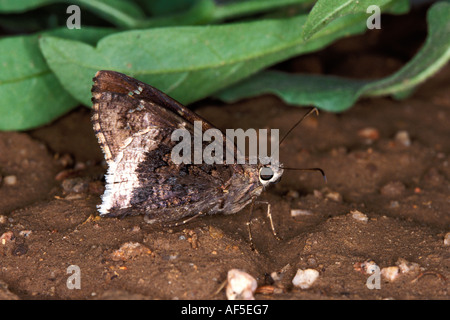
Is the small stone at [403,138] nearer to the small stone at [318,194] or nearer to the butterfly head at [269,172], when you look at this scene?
the small stone at [318,194]

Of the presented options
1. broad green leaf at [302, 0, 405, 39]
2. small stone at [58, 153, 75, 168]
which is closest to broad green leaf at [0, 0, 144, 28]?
small stone at [58, 153, 75, 168]

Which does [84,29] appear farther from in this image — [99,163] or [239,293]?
[239,293]

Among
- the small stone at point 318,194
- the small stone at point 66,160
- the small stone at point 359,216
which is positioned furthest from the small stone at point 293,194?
the small stone at point 66,160

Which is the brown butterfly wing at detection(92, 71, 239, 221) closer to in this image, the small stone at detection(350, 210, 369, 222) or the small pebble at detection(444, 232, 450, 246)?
the small stone at detection(350, 210, 369, 222)

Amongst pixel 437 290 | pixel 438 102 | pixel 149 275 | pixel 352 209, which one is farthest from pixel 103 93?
pixel 438 102

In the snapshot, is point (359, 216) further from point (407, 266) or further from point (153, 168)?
point (153, 168)

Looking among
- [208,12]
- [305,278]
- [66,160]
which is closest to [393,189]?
[305,278]
